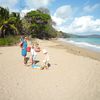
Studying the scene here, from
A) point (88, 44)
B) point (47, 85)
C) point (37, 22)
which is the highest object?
point (37, 22)

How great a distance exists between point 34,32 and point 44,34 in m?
5.56

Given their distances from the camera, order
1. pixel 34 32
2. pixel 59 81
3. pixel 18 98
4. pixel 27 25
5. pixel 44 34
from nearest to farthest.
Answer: pixel 18 98
pixel 59 81
pixel 27 25
pixel 34 32
pixel 44 34

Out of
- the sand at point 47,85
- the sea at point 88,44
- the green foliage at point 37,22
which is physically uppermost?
the green foliage at point 37,22

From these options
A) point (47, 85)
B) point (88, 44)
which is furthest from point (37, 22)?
point (47, 85)

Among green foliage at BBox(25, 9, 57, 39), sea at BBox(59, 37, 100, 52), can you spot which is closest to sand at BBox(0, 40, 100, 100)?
sea at BBox(59, 37, 100, 52)

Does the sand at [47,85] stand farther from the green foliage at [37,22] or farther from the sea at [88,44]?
the green foliage at [37,22]

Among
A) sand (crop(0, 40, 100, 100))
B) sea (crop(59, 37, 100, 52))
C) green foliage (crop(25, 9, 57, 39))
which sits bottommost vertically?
sea (crop(59, 37, 100, 52))

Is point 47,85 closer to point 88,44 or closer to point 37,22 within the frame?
point 88,44

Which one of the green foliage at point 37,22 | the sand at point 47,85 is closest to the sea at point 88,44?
the green foliage at point 37,22

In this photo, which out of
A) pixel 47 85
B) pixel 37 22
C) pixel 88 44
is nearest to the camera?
pixel 47 85

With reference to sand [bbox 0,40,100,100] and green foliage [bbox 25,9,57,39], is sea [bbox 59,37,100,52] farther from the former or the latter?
sand [bbox 0,40,100,100]

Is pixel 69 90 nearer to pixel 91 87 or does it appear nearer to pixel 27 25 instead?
pixel 91 87

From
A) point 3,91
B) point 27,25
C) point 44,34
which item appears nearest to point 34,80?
point 3,91

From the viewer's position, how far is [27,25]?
47.1m
